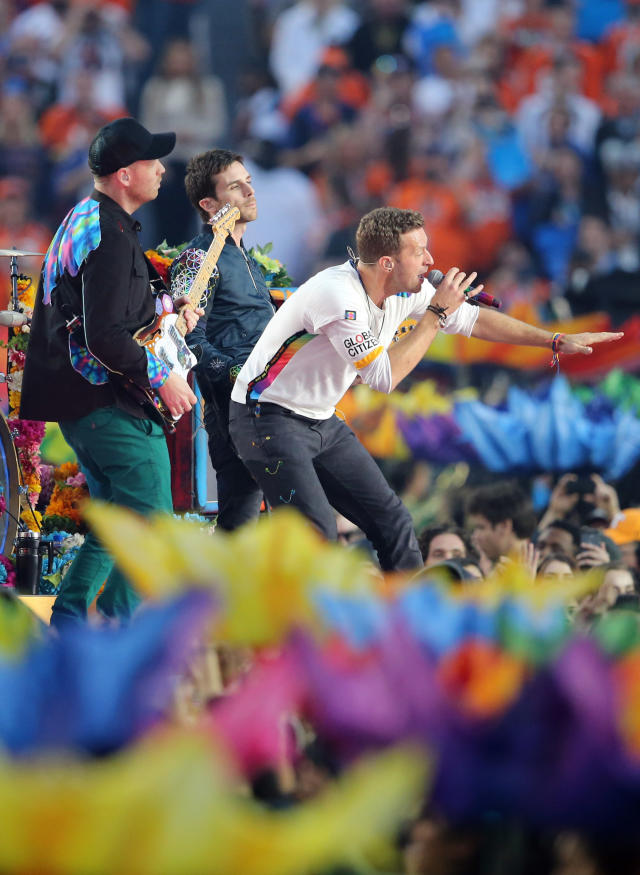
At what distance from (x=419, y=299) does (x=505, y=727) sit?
10.0 feet

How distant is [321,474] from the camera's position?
3674mm

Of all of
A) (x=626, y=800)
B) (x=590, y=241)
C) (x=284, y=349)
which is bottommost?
(x=590, y=241)

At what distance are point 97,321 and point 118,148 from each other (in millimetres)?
505

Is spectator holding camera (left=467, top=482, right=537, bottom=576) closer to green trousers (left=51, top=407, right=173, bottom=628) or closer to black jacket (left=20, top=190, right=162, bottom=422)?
green trousers (left=51, top=407, right=173, bottom=628)

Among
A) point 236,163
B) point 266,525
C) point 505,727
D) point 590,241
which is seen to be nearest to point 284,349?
point 236,163

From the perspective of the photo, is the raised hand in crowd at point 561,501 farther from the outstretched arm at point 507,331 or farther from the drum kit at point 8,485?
the drum kit at point 8,485

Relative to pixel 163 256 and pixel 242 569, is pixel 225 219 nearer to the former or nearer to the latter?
pixel 163 256

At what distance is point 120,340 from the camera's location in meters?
3.19

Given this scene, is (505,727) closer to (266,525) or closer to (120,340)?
(266,525)

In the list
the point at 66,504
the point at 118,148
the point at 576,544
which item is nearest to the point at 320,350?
the point at 118,148

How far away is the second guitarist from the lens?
13.0 feet

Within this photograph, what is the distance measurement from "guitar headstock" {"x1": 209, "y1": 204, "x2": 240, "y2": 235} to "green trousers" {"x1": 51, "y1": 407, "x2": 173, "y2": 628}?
929mm

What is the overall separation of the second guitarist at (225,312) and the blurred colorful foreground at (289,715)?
2894 mm

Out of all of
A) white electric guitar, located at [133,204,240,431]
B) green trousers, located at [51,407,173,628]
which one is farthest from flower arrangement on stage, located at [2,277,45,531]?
green trousers, located at [51,407,173,628]
